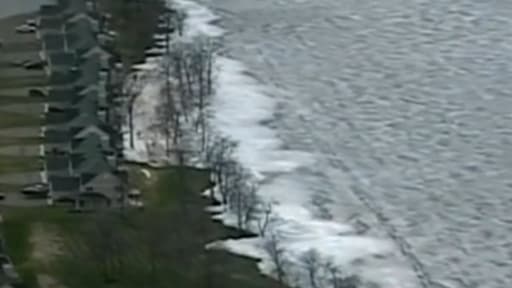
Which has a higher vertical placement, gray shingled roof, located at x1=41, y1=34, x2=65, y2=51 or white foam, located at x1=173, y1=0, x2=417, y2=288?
gray shingled roof, located at x1=41, y1=34, x2=65, y2=51

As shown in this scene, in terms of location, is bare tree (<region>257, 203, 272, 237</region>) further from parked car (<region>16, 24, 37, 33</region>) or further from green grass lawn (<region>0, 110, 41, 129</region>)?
parked car (<region>16, 24, 37, 33</region>)

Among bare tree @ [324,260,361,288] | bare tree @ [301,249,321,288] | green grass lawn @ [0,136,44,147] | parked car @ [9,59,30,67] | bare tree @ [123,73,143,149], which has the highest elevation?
parked car @ [9,59,30,67]

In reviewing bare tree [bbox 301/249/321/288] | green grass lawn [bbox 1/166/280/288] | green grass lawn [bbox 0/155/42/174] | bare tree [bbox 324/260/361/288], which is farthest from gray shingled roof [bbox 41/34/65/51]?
bare tree [bbox 324/260/361/288]

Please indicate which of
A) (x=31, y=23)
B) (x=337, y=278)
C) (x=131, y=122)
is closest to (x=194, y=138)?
(x=131, y=122)

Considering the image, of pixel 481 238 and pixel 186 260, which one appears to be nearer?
pixel 186 260

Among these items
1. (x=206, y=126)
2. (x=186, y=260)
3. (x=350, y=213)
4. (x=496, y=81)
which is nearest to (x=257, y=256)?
(x=186, y=260)

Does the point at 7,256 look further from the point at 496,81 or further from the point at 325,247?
the point at 496,81
